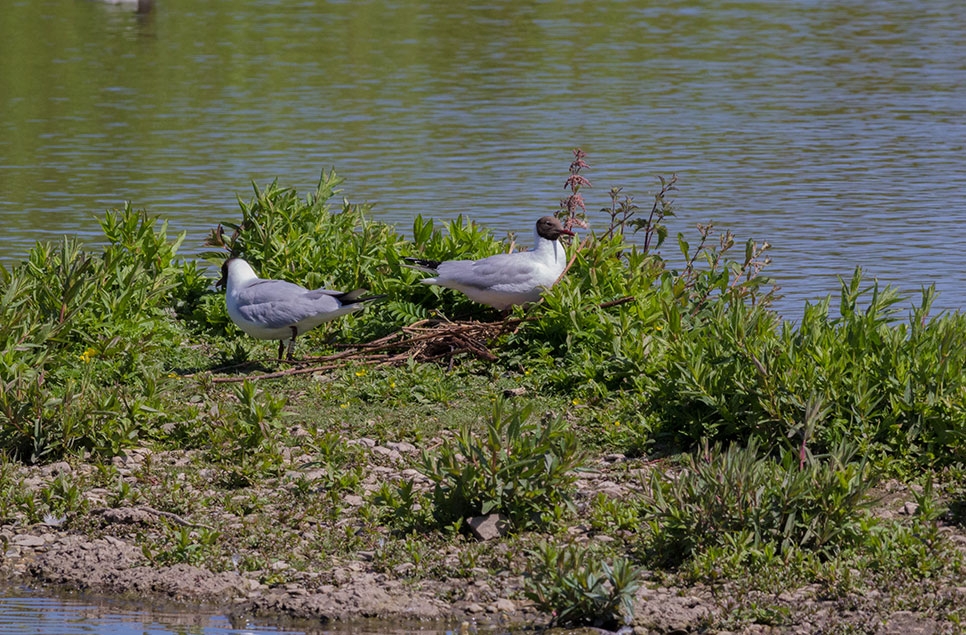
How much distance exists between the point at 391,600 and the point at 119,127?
1602 cm

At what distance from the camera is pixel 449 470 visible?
6340mm

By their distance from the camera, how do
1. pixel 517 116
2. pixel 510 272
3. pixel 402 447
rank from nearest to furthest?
pixel 402 447 < pixel 510 272 < pixel 517 116

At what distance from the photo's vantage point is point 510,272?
28.9 ft

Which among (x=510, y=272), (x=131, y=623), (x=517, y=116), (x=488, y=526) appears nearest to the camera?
(x=131, y=623)

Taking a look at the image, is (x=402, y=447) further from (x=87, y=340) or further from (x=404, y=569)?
(x=87, y=340)

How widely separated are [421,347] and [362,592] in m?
3.16

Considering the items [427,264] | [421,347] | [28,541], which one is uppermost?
[427,264]

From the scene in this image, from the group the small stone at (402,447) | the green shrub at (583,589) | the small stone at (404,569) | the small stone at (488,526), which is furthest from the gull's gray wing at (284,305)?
the green shrub at (583,589)

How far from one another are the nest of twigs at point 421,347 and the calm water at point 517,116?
2689 millimetres

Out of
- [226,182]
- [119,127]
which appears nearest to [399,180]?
[226,182]

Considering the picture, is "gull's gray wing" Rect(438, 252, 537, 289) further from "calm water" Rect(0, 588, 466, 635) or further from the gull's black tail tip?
"calm water" Rect(0, 588, 466, 635)

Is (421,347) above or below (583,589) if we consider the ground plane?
below

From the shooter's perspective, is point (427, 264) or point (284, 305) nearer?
point (284, 305)

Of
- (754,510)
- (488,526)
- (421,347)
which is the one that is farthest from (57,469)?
(754,510)
